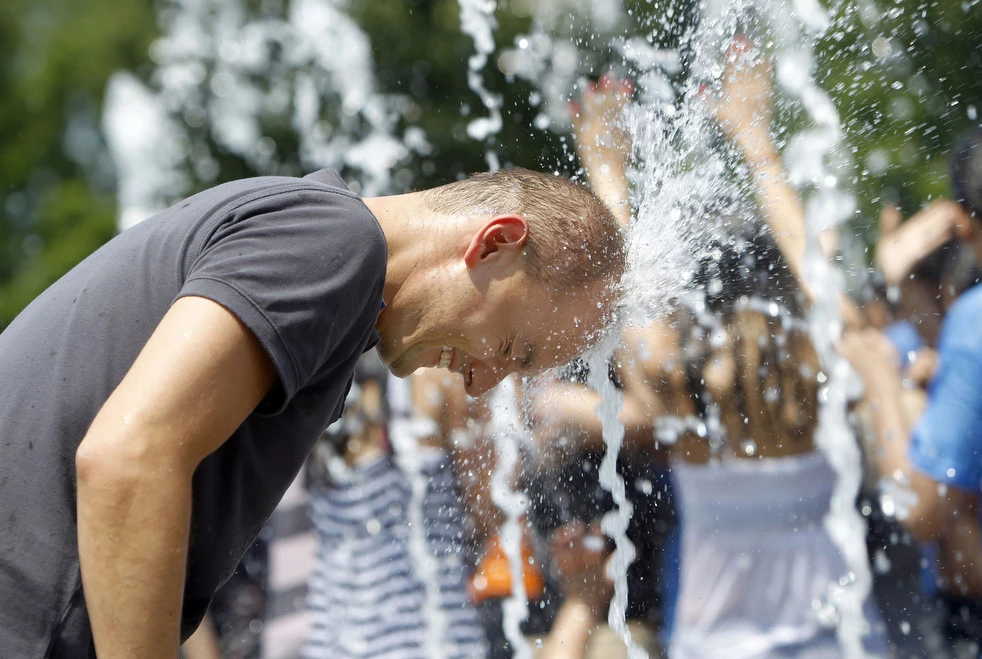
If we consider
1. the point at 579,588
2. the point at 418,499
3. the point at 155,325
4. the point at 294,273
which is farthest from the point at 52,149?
the point at 294,273

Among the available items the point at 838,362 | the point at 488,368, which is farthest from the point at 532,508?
the point at 488,368

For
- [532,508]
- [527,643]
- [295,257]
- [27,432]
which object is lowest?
[527,643]

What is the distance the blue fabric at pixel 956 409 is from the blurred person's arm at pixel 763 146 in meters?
0.44

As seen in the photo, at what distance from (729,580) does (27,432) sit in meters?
2.42

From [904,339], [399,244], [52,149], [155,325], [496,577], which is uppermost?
[904,339]

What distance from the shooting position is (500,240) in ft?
6.63

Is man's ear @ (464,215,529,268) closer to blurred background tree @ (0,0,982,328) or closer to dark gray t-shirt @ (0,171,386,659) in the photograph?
dark gray t-shirt @ (0,171,386,659)

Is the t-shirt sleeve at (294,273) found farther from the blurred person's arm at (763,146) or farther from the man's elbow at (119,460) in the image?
the blurred person's arm at (763,146)

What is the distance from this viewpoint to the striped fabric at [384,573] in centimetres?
389

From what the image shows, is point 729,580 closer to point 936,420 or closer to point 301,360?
point 936,420

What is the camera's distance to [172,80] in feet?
40.9

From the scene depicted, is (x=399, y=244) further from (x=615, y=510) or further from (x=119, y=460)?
(x=615, y=510)

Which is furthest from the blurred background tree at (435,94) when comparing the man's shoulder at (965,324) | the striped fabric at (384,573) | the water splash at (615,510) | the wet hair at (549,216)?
the striped fabric at (384,573)

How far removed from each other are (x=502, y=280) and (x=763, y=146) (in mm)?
1537
